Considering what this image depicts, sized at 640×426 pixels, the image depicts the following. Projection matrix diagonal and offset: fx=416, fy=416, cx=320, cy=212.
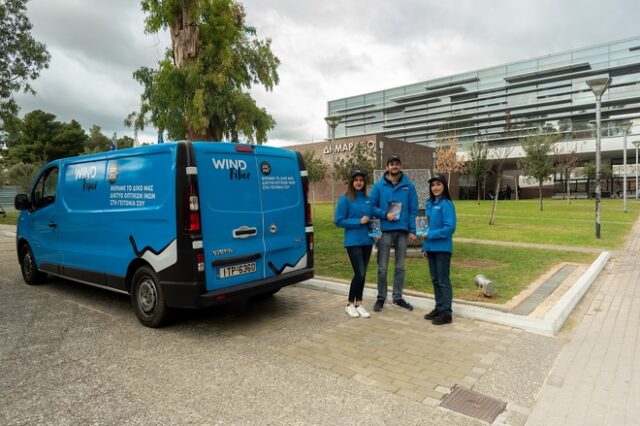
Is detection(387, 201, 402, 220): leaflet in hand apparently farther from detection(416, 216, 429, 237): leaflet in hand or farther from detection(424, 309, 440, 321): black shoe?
detection(424, 309, 440, 321): black shoe

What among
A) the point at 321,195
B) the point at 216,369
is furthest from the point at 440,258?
the point at 321,195

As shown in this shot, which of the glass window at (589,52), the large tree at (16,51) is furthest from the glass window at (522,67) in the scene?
the large tree at (16,51)

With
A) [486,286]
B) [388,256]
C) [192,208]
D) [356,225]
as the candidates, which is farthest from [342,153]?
[192,208]

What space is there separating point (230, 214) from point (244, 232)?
275 millimetres

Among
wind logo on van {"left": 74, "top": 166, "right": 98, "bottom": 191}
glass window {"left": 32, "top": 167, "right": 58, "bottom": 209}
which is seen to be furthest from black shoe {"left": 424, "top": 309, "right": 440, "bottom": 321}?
glass window {"left": 32, "top": 167, "right": 58, "bottom": 209}

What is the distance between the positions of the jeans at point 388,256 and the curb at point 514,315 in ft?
1.26

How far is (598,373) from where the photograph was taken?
11.8 feet

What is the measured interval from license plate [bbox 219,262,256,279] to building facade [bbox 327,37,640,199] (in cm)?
4755

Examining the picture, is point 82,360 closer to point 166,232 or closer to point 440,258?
point 166,232

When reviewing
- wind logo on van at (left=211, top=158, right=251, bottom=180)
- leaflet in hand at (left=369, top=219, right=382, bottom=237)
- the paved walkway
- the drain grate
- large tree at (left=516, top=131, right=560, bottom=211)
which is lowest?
the paved walkway

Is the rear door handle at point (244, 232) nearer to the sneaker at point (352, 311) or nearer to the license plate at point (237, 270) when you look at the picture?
the license plate at point (237, 270)

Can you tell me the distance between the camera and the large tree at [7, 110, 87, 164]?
4947 centimetres

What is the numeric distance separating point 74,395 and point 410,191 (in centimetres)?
409

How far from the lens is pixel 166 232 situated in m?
4.42
